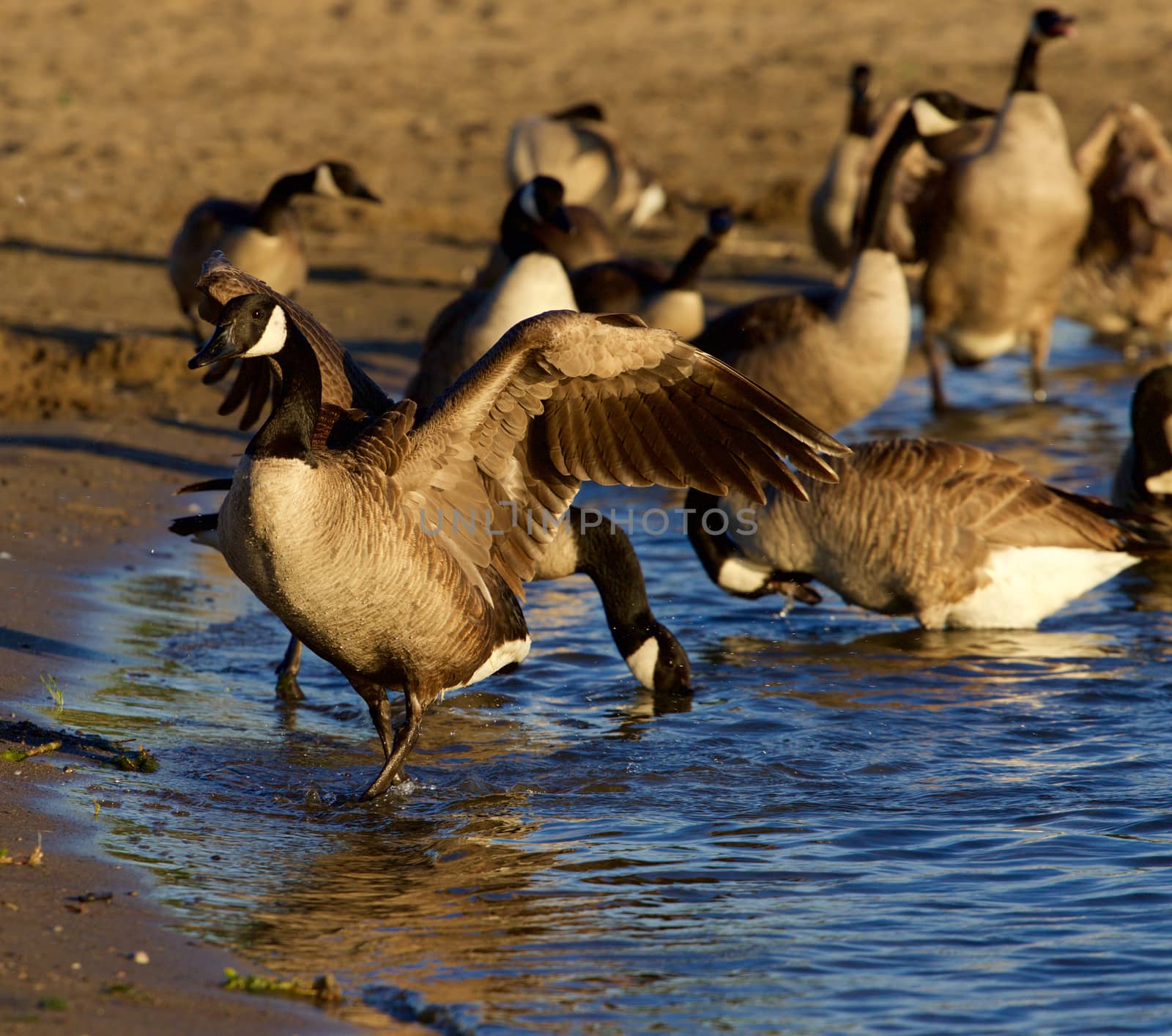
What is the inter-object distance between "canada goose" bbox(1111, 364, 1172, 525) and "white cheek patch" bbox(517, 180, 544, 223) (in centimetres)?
315

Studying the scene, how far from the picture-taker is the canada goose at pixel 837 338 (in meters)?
8.59

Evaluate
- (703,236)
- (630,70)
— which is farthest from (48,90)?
(703,236)

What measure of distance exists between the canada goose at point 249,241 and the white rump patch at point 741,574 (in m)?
4.70

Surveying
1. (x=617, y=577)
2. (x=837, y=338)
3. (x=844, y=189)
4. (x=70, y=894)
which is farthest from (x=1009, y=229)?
(x=70, y=894)

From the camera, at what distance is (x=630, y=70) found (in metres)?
20.5

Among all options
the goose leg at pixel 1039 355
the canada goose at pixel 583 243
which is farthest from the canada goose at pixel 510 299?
the goose leg at pixel 1039 355

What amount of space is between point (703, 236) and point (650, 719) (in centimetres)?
478

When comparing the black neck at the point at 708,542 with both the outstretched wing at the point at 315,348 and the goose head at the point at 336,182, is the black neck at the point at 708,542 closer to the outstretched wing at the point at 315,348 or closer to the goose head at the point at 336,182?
A: the outstretched wing at the point at 315,348

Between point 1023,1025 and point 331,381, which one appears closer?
point 1023,1025

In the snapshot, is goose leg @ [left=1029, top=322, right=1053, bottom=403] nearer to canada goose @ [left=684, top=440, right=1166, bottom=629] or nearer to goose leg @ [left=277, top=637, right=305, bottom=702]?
canada goose @ [left=684, top=440, right=1166, bottom=629]

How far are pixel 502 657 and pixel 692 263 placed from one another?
5.19 meters

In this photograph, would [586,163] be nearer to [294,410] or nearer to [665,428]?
[665,428]

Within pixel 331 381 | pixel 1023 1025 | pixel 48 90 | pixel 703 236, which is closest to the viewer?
pixel 1023 1025

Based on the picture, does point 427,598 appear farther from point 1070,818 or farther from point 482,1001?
point 1070,818
